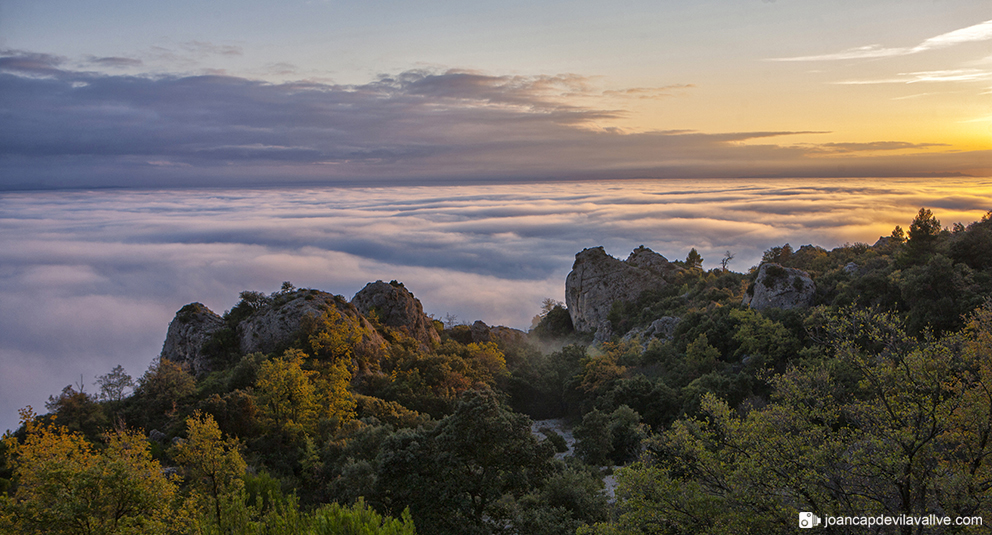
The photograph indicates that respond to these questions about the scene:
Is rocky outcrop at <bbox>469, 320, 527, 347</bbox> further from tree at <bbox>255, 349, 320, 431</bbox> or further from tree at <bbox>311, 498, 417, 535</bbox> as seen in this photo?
tree at <bbox>311, 498, 417, 535</bbox>

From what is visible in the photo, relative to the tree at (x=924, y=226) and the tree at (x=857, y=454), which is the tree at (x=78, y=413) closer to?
the tree at (x=857, y=454)

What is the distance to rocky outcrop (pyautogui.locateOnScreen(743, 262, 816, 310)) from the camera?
48.5 m

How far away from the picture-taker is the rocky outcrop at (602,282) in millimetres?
79688

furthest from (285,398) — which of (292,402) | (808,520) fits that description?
(808,520)

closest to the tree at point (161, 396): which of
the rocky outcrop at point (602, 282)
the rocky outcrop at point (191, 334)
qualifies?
the rocky outcrop at point (191, 334)

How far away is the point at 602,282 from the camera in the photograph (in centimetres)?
8119

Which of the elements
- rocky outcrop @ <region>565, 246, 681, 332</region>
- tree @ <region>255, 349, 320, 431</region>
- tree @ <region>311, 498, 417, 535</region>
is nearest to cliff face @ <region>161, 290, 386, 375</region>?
tree @ <region>255, 349, 320, 431</region>

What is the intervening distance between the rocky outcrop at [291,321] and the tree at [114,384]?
332 inches

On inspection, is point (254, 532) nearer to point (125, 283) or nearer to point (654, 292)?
point (654, 292)

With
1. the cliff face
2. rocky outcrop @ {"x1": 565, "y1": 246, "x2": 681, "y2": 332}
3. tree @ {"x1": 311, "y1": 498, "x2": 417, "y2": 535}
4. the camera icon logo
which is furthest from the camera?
rocky outcrop @ {"x1": 565, "y1": 246, "x2": 681, "y2": 332}

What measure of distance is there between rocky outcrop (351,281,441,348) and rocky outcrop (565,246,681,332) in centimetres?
3055

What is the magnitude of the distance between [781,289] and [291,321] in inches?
1776

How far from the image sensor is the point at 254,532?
13.2 m

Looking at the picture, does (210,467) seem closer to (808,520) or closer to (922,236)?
(808,520)
